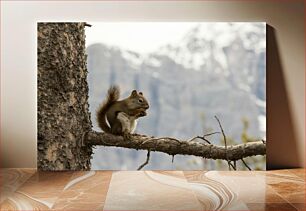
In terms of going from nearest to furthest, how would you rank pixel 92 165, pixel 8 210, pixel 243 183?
pixel 8 210
pixel 243 183
pixel 92 165

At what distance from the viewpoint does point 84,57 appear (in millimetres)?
5023

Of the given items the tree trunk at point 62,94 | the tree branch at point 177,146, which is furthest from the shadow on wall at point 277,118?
the tree trunk at point 62,94

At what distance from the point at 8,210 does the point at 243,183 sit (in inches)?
70.1

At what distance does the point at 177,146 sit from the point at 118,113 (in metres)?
0.57

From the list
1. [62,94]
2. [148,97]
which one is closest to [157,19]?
[148,97]

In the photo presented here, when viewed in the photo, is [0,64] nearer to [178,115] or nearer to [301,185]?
[178,115]

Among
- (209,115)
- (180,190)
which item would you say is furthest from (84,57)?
(180,190)

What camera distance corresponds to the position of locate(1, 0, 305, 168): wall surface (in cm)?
512

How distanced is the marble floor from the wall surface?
0.25m

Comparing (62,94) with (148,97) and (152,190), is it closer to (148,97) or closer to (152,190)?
(148,97)

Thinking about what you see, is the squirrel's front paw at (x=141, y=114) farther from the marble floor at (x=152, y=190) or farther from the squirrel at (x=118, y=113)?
the marble floor at (x=152, y=190)

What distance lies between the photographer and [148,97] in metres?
5.04

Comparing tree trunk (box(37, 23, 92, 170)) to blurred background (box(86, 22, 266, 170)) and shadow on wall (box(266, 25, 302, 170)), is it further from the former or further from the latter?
shadow on wall (box(266, 25, 302, 170))

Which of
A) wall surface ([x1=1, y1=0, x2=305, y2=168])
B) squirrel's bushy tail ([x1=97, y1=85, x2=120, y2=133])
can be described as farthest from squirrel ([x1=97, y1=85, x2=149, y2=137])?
wall surface ([x1=1, y1=0, x2=305, y2=168])
